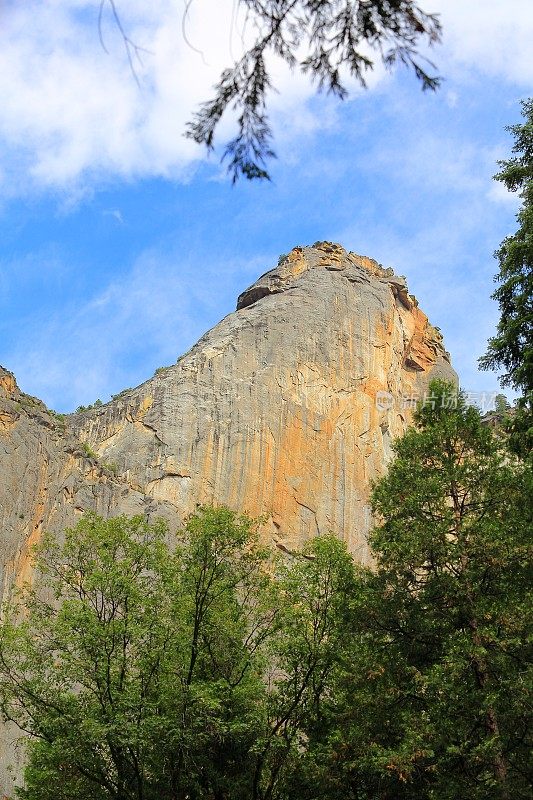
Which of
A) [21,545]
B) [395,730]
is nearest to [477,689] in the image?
[395,730]

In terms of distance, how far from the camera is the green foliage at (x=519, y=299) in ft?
52.0

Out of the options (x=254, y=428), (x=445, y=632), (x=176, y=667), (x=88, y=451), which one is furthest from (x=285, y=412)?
(x=445, y=632)

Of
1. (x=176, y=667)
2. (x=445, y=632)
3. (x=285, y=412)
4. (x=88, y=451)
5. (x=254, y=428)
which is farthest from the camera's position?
(x=285, y=412)

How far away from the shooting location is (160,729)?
17.5 meters

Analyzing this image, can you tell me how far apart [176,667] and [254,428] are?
34.7 meters

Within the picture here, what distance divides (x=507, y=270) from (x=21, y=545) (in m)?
33.0

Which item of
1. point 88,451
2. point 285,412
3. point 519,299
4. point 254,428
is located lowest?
point 519,299

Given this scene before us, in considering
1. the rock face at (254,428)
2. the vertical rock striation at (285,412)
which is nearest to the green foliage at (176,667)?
the rock face at (254,428)

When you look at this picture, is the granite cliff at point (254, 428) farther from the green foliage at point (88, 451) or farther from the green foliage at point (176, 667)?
the green foliage at point (176, 667)

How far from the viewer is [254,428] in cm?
5306

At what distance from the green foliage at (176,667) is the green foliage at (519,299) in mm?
5234

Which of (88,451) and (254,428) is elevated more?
(254,428)

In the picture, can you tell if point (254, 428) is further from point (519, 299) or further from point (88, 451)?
point (519, 299)

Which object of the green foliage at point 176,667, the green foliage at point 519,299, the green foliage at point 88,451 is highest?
the green foliage at point 88,451
